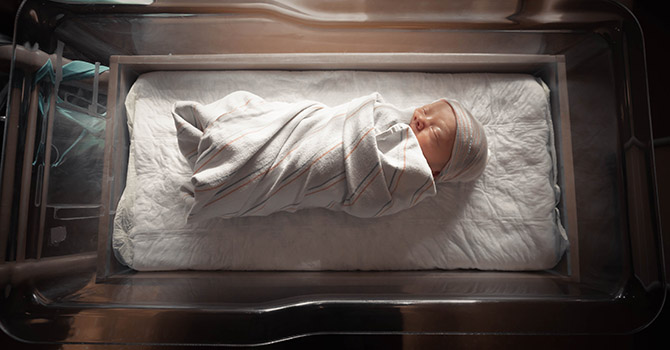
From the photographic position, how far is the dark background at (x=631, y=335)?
0.96 m

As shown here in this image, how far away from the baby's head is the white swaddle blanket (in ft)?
0.13

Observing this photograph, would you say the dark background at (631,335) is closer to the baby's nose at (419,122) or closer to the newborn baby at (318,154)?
the newborn baby at (318,154)

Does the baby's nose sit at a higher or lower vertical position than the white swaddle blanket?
higher

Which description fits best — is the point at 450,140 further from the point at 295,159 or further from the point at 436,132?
the point at 295,159

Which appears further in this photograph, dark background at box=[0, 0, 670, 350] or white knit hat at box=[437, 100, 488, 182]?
dark background at box=[0, 0, 670, 350]

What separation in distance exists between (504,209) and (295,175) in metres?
0.57

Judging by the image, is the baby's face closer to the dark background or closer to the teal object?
the dark background

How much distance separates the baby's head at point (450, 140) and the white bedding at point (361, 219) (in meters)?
0.09

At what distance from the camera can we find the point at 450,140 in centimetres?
81

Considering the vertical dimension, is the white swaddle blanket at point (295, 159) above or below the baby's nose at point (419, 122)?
below

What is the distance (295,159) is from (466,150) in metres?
0.41

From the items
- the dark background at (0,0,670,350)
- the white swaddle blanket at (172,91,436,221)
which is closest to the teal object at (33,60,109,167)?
the white swaddle blanket at (172,91,436,221)

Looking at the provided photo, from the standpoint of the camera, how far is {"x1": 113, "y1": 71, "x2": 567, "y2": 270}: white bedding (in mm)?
868

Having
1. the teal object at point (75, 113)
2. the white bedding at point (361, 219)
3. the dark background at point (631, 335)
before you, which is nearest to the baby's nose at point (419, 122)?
the white bedding at point (361, 219)
